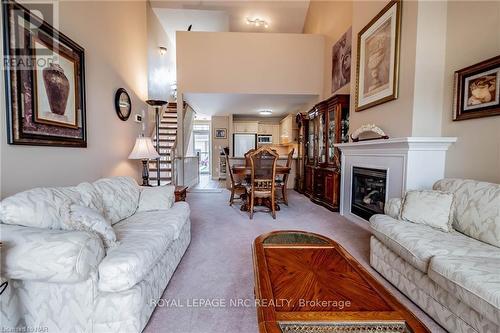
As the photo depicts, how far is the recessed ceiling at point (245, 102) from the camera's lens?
5547mm

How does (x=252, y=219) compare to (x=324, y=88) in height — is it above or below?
below

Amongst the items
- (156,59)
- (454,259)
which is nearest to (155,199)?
(454,259)

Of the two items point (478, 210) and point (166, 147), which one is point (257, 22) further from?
point (478, 210)

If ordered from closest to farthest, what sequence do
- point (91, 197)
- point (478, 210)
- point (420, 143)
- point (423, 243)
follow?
point (423, 243)
point (478, 210)
point (91, 197)
point (420, 143)

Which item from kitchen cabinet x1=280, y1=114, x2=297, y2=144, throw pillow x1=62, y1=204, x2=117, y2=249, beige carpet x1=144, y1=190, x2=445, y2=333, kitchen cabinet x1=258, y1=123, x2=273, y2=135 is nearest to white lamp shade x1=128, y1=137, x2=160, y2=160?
beige carpet x1=144, y1=190, x2=445, y2=333

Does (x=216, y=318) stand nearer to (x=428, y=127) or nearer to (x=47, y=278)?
(x=47, y=278)

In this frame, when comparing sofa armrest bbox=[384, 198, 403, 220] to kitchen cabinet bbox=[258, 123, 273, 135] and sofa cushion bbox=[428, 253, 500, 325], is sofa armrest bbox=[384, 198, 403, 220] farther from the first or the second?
kitchen cabinet bbox=[258, 123, 273, 135]

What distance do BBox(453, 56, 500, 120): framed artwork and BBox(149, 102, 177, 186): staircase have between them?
4.50 m

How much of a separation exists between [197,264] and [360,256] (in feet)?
5.26

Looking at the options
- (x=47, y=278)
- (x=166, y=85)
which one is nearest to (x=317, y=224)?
(x=47, y=278)

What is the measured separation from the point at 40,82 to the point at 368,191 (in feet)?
12.3

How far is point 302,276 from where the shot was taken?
4.16 ft

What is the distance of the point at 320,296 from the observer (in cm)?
109

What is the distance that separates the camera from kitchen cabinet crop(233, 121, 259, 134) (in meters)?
8.48
